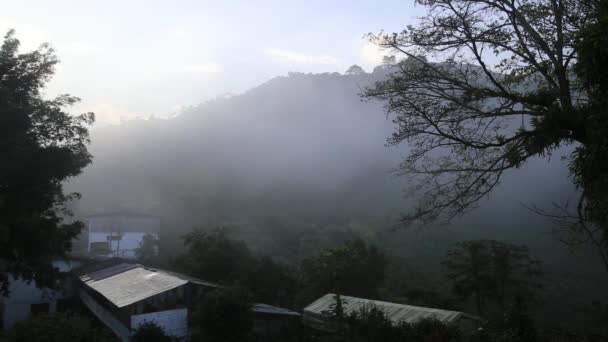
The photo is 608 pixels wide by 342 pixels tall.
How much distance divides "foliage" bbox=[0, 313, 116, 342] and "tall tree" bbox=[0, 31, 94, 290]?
117 inches

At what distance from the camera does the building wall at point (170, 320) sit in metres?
16.4

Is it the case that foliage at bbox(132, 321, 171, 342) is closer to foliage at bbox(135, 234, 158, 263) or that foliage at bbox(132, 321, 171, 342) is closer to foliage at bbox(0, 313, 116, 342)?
foliage at bbox(0, 313, 116, 342)

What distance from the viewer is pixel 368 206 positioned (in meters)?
57.6

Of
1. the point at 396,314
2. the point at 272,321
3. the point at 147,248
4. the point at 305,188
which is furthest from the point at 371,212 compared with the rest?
the point at 396,314

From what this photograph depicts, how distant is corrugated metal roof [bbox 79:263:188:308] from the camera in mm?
17203

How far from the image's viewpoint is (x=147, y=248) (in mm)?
38438

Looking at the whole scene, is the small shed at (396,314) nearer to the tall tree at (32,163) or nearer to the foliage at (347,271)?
the foliage at (347,271)

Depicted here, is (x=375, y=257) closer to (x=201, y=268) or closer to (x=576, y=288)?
(x=201, y=268)

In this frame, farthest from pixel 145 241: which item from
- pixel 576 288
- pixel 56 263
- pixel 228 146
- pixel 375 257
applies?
pixel 228 146

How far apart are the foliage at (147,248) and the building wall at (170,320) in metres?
21.3

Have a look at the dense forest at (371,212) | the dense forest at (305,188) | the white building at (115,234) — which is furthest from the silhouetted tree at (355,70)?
the white building at (115,234)

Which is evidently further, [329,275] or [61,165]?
[329,275]

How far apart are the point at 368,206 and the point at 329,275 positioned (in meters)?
35.2

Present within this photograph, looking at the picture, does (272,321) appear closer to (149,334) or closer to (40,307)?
(149,334)
